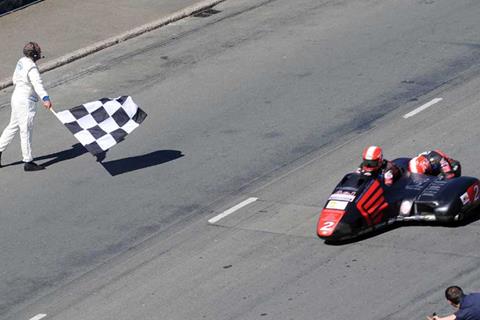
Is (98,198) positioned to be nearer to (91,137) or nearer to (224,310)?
(91,137)

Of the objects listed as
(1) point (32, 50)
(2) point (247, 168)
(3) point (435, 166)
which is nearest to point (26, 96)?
(1) point (32, 50)

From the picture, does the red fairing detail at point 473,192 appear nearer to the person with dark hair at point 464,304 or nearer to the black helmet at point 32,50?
the person with dark hair at point 464,304

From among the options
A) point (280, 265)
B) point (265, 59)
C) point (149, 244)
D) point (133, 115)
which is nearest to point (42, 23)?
point (265, 59)

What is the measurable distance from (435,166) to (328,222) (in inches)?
64.9

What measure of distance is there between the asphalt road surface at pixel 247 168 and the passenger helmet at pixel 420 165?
0.85 m

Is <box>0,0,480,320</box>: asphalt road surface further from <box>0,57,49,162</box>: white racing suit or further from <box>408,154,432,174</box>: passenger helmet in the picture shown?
<box>408,154,432,174</box>: passenger helmet

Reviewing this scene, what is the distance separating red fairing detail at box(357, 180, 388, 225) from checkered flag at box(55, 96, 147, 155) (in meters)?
4.24

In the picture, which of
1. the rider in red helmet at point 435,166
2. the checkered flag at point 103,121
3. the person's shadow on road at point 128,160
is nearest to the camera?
the rider in red helmet at point 435,166

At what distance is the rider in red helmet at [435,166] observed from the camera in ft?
49.3

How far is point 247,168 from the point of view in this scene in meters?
17.2

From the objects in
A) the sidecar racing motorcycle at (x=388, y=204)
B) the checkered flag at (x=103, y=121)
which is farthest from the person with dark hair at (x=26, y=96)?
the sidecar racing motorcycle at (x=388, y=204)

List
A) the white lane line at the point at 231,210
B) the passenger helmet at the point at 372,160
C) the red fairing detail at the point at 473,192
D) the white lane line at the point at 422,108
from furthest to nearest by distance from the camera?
1. the white lane line at the point at 422,108
2. the white lane line at the point at 231,210
3. the passenger helmet at the point at 372,160
4. the red fairing detail at the point at 473,192

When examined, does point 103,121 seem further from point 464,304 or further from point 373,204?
point 464,304

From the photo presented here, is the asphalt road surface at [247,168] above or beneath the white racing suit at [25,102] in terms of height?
beneath
